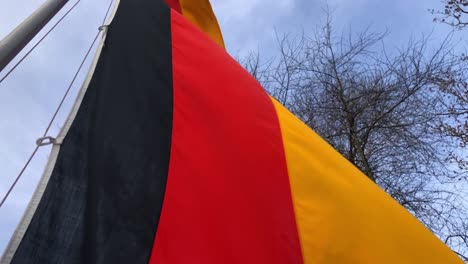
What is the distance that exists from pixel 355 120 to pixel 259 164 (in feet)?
20.7

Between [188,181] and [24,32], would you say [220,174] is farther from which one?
[24,32]

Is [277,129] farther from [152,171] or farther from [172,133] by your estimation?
[152,171]

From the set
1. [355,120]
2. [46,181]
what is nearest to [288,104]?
[355,120]

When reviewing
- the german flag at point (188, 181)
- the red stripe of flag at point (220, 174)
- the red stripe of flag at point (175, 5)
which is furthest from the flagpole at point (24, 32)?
the red stripe of flag at point (175, 5)

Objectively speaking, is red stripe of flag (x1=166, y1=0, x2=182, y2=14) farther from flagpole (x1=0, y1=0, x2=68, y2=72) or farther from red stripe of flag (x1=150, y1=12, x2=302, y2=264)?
flagpole (x1=0, y1=0, x2=68, y2=72)

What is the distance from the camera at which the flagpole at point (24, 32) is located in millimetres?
1652

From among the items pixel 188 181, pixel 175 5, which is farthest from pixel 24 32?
pixel 175 5

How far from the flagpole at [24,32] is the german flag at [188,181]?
0.41 m

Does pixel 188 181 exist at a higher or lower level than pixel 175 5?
lower

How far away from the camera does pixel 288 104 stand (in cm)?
948

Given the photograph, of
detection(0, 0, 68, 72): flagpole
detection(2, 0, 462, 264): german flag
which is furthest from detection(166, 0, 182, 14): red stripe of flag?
detection(0, 0, 68, 72): flagpole

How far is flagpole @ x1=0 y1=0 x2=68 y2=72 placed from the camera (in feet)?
5.42

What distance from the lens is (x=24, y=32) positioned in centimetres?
178

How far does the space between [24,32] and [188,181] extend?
1.05m
